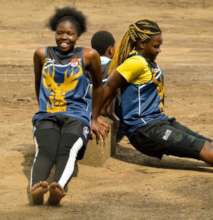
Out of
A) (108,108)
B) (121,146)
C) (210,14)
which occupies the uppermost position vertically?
(108,108)

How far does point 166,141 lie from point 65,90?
1.13 metres

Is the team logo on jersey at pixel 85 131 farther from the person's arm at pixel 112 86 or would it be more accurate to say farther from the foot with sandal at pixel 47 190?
the foot with sandal at pixel 47 190

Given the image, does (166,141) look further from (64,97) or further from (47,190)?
(47,190)

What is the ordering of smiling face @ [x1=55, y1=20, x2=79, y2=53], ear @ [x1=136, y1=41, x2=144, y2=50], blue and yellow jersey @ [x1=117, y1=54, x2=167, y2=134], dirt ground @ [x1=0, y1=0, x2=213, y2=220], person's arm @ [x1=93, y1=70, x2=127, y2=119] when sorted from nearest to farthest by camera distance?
dirt ground @ [x1=0, y1=0, x2=213, y2=220] < smiling face @ [x1=55, y1=20, x2=79, y2=53] < person's arm @ [x1=93, y1=70, x2=127, y2=119] < blue and yellow jersey @ [x1=117, y1=54, x2=167, y2=134] < ear @ [x1=136, y1=41, x2=144, y2=50]

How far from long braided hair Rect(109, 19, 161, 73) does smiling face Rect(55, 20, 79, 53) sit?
0.81m

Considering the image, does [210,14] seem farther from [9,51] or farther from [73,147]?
[73,147]

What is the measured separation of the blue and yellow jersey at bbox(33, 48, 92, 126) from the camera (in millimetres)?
6727

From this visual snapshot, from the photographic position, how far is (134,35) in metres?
7.56

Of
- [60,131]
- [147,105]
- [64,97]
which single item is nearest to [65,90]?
[64,97]

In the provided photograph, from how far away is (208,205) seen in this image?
6.21 metres

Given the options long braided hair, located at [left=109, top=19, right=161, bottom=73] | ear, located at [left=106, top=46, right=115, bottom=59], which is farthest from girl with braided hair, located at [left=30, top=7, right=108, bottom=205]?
ear, located at [left=106, top=46, right=115, bottom=59]

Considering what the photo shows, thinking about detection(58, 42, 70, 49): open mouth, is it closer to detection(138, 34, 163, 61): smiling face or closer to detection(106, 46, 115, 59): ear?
detection(138, 34, 163, 61): smiling face

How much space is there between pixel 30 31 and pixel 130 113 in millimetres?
13057

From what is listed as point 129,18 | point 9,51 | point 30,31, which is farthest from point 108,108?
point 129,18
